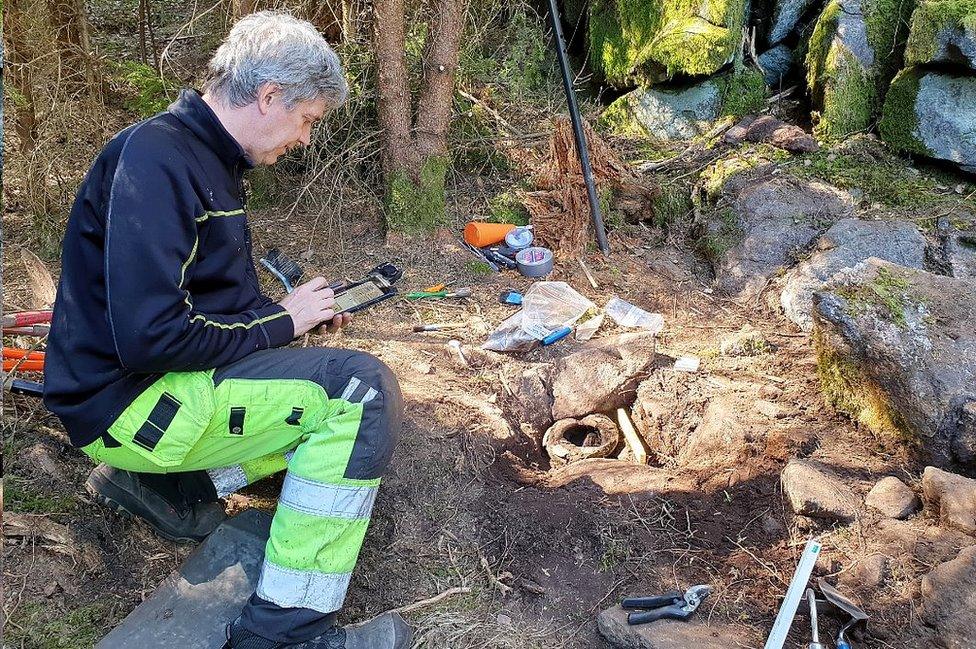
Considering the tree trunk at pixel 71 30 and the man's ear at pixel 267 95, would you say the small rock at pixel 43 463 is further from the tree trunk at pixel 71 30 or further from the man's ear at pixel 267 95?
the tree trunk at pixel 71 30

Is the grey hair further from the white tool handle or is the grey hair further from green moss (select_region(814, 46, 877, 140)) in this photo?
green moss (select_region(814, 46, 877, 140))

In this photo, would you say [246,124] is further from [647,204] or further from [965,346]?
[647,204]

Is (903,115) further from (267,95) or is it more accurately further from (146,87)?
(146,87)

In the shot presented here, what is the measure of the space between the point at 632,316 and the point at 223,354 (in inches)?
102

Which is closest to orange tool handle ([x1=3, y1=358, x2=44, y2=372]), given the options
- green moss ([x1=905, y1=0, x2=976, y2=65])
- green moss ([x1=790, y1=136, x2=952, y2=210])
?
green moss ([x1=790, y1=136, x2=952, y2=210])

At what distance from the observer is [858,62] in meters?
5.53

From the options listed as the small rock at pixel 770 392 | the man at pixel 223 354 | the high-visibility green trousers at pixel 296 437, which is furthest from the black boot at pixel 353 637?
the small rock at pixel 770 392

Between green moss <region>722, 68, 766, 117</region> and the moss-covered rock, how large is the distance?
22 centimetres

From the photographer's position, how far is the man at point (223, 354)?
2.03 metres

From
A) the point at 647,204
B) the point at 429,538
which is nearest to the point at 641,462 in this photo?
the point at 429,538

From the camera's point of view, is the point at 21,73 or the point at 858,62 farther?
the point at 858,62

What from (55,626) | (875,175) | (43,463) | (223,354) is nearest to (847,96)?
(875,175)

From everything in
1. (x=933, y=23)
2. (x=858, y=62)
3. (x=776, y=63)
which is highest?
(x=933, y=23)

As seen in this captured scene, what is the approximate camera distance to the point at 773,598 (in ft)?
7.86
